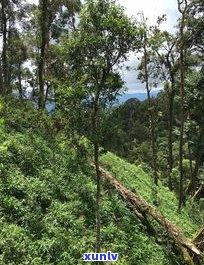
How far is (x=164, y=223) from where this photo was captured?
1697 centimetres

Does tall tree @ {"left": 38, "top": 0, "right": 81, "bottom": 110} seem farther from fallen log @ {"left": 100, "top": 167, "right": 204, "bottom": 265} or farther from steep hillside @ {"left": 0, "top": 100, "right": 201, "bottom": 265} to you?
fallen log @ {"left": 100, "top": 167, "right": 204, "bottom": 265}

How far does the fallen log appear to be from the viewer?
16.0 meters

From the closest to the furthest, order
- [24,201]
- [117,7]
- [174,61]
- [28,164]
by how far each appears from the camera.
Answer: [117,7] < [24,201] < [28,164] < [174,61]

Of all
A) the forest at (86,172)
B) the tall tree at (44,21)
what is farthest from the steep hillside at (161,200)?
the tall tree at (44,21)

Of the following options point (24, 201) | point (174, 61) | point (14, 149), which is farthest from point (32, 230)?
point (174, 61)

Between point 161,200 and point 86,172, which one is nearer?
point 86,172

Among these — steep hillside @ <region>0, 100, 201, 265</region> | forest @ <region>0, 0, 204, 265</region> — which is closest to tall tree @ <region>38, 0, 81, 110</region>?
forest @ <region>0, 0, 204, 265</region>

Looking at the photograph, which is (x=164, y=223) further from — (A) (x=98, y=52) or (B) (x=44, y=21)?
(B) (x=44, y=21)

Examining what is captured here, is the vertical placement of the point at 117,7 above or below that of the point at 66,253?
above

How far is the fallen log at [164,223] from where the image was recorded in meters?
16.0

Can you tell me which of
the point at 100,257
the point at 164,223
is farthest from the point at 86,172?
the point at 100,257

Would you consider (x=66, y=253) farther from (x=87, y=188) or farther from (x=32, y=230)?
(x=87, y=188)

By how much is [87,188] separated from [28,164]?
102 inches

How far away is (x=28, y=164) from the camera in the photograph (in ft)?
56.3
